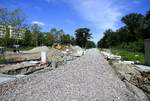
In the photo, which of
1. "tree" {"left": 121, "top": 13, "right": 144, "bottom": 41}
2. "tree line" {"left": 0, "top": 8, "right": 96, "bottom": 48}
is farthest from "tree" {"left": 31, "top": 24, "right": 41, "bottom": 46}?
"tree" {"left": 121, "top": 13, "right": 144, "bottom": 41}

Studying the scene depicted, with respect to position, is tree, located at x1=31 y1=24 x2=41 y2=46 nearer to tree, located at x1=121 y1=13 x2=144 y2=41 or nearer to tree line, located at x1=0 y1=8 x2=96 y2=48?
tree line, located at x1=0 y1=8 x2=96 y2=48

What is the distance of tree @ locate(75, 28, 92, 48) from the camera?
113 m

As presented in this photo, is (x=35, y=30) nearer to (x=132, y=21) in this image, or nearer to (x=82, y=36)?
(x=132, y=21)

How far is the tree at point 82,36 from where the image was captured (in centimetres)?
11254

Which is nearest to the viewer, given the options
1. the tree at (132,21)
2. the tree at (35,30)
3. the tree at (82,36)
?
the tree at (35,30)

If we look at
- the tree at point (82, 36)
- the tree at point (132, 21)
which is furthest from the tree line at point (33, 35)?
the tree at point (132, 21)

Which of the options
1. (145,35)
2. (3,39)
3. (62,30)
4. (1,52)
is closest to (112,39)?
(62,30)

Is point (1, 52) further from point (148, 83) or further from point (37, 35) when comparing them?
point (37, 35)

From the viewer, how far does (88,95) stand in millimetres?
6547

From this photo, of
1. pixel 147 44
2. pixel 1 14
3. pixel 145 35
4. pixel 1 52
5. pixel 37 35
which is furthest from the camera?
pixel 37 35

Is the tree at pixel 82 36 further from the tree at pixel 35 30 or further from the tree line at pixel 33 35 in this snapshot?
the tree at pixel 35 30

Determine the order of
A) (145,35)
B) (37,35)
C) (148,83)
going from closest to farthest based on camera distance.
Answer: (148,83) → (145,35) → (37,35)

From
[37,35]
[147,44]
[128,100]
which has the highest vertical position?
[37,35]

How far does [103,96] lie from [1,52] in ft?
67.5
